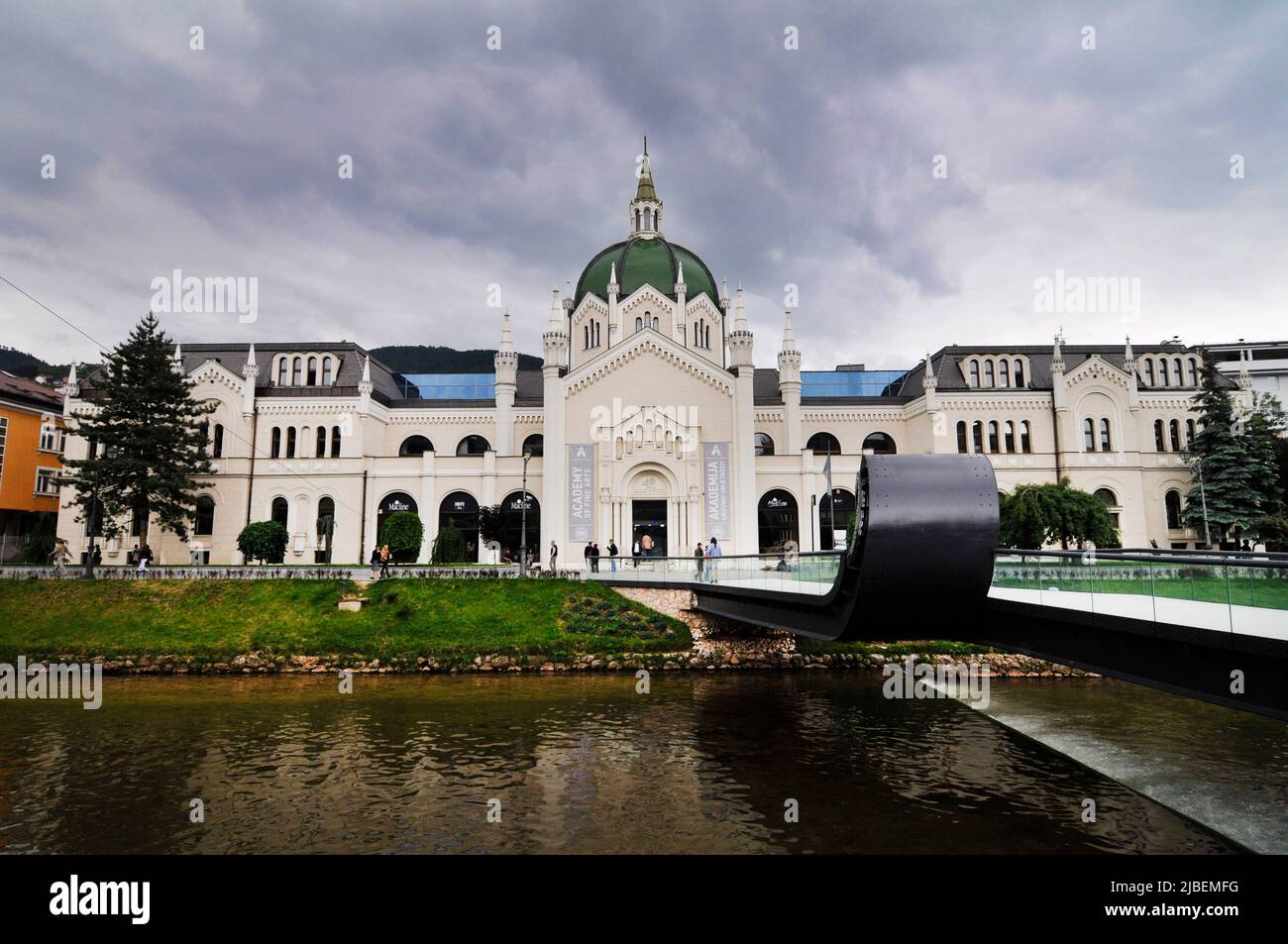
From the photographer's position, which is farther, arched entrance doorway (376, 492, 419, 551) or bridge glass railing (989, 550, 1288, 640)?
arched entrance doorway (376, 492, 419, 551)

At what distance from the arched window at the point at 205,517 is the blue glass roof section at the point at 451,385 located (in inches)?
789

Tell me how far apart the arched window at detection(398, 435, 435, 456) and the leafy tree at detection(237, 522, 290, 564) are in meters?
14.7

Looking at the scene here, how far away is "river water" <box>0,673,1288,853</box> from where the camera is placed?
38.1ft

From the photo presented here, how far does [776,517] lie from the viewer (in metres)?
47.9

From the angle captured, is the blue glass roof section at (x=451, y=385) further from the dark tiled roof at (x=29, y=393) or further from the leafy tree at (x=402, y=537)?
the leafy tree at (x=402, y=537)

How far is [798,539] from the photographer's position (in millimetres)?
46844

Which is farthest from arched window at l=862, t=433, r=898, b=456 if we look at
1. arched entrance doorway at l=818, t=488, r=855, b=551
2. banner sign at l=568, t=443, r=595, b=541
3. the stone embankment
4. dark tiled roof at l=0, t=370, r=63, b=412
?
dark tiled roof at l=0, t=370, r=63, b=412

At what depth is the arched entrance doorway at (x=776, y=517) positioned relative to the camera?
4775 cm

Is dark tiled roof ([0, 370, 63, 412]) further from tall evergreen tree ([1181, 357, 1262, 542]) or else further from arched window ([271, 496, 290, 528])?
tall evergreen tree ([1181, 357, 1262, 542])

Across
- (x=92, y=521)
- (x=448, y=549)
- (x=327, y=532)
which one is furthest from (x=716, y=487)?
(x=92, y=521)
